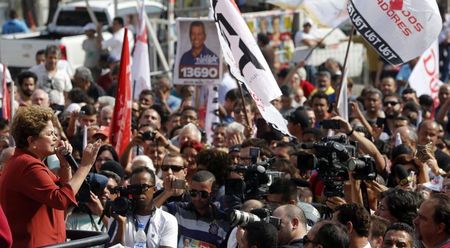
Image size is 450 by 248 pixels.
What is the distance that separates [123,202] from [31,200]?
169cm

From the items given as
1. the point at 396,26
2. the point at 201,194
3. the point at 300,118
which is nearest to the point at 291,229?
the point at 201,194

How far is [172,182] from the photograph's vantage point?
10.3m

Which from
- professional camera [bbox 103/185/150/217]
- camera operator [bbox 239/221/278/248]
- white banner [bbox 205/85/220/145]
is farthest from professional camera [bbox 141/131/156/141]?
camera operator [bbox 239/221/278/248]

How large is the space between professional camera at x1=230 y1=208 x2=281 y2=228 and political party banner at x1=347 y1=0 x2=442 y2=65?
116 inches

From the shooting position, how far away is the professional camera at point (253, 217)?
8531 mm

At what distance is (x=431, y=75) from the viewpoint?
718 inches

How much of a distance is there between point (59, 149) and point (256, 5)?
21.1 meters

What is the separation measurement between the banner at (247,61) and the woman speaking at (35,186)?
2686mm

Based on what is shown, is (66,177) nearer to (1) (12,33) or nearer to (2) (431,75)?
(2) (431,75)

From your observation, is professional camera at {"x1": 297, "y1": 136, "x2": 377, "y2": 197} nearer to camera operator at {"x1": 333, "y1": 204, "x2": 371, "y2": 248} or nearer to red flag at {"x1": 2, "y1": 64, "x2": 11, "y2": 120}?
camera operator at {"x1": 333, "y1": 204, "x2": 371, "y2": 248}

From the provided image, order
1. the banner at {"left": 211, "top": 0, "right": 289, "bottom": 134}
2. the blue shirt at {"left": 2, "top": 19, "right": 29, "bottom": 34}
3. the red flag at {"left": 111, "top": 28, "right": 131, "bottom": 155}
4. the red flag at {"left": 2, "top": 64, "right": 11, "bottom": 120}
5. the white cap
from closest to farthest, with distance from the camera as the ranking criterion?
the banner at {"left": 211, "top": 0, "right": 289, "bottom": 134}
the red flag at {"left": 111, "top": 28, "right": 131, "bottom": 155}
the red flag at {"left": 2, "top": 64, "right": 11, "bottom": 120}
the white cap
the blue shirt at {"left": 2, "top": 19, "right": 29, "bottom": 34}

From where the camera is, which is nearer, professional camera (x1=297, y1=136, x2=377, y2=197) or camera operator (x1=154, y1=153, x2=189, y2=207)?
professional camera (x1=297, y1=136, x2=377, y2=197)

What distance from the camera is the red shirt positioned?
7.83m

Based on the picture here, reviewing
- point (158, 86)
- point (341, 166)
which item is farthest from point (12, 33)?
point (341, 166)
